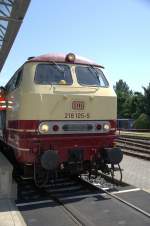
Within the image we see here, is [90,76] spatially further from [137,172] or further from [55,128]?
[137,172]

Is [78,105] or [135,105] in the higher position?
[135,105]

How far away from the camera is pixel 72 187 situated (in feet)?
31.5

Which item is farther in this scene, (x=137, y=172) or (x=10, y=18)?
(x=137, y=172)

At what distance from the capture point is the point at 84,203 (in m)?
8.23

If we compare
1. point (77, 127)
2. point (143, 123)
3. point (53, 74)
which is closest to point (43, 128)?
point (77, 127)

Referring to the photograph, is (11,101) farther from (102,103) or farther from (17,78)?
(102,103)

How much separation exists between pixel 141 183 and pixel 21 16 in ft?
16.7

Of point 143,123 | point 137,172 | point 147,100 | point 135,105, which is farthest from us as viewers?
point 135,105

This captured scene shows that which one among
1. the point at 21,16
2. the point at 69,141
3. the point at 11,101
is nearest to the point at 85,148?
the point at 69,141

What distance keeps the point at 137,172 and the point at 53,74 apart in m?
4.01

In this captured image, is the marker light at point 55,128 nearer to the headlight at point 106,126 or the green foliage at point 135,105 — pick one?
the headlight at point 106,126

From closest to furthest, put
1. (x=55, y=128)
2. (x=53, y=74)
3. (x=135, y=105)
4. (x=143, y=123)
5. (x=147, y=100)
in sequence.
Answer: (x=55, y=128) → (x=53, y=74) → (x=143, y=123) → (x=147, y=100) → (x=135, y=105)

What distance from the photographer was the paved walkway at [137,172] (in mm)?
9891

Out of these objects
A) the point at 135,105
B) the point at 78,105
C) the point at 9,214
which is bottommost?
the point at 9,214
